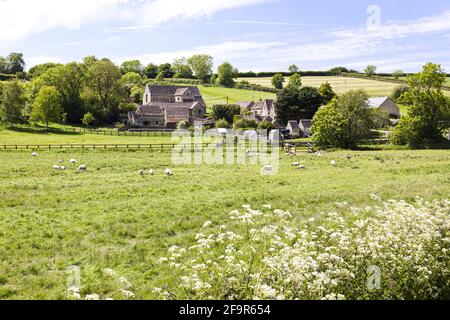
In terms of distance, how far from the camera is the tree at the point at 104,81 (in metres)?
96.2

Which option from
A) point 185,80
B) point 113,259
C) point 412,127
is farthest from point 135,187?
point 185,80

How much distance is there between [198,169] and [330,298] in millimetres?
28835

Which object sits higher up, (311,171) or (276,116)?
(276,116)

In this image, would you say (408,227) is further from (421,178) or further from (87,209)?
(421,178)

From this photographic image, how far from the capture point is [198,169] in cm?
3588

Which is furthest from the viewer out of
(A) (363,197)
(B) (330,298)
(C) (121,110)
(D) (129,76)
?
(D) (129,76)

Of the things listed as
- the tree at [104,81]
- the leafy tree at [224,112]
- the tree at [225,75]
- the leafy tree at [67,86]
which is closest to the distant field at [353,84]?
the tree at [225,75]

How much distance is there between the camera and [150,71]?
164500 mm

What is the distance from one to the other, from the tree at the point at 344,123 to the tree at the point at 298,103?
24137 millimetres

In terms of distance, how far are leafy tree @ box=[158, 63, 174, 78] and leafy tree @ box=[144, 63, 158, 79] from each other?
86.9 inches

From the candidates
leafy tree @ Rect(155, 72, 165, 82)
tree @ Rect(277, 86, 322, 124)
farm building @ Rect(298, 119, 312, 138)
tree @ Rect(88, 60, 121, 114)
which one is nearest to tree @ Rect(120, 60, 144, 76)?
leafy tree @ Rect(155, 72, 165, 82)

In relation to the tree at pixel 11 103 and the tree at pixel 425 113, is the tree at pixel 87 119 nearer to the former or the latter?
the tree at pixel 11 103

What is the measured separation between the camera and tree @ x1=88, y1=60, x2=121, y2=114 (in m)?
96.2

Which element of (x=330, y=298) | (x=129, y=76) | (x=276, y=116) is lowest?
(x=330, y=298)
